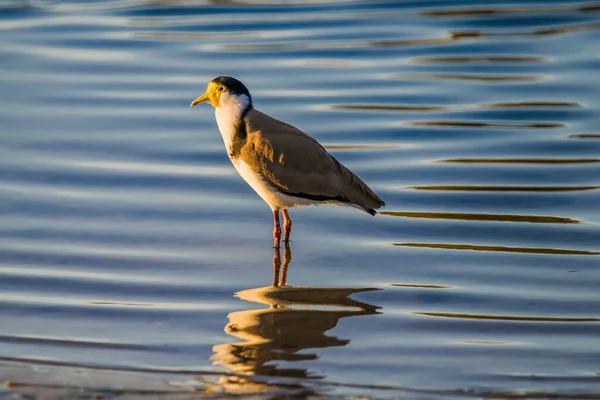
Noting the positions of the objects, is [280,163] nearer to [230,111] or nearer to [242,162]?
[242,162]

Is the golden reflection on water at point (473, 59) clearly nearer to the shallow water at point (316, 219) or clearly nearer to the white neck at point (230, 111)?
the shallow water at point (316, 219)

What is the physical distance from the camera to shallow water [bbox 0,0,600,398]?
7008mm

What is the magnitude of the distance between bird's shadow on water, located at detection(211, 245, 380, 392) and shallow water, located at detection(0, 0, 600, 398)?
0.02m

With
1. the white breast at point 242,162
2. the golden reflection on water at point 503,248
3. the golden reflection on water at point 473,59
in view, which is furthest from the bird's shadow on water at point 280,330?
the golden reflection on water at point 473,59

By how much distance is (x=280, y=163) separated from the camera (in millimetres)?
9297

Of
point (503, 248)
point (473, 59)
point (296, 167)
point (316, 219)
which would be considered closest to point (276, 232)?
point (296, 167)

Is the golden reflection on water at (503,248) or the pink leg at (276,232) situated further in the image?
the pink leg at (276,232)

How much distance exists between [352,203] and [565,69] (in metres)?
7.77

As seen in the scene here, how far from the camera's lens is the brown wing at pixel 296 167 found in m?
9.28

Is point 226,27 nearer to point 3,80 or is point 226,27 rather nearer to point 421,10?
point 421,10

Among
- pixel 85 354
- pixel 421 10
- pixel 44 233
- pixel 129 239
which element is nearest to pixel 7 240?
pixel 44 233

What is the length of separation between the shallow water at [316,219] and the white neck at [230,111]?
91 centimetres

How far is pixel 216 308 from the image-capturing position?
7988 mm

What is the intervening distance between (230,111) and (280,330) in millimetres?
2698
